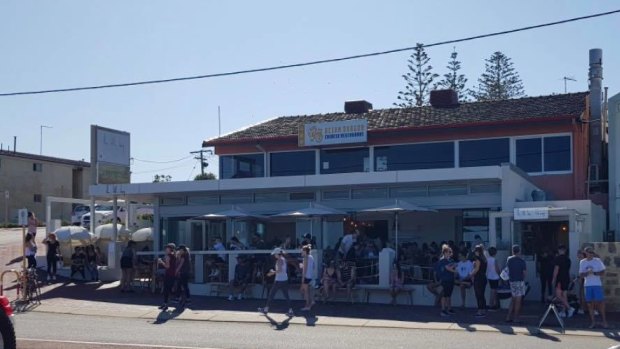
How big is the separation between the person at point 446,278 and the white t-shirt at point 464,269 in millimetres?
817

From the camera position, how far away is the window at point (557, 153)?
28.1 m

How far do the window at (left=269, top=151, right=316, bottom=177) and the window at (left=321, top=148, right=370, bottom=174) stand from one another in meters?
0.58

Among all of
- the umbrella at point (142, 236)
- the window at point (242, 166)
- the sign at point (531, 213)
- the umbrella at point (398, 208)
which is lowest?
the umbrella at point (142, 236)

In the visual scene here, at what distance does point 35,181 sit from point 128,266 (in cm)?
3313

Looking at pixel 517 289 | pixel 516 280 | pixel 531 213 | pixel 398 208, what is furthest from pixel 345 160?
pixel 517 289

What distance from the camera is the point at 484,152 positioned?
29219 mm

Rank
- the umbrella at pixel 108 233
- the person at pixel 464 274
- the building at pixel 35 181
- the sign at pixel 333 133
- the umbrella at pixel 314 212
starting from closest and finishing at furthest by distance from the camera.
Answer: the person at pixel 464 274 < the umbrella at pixel 314 212 < the umbrella at pixel 108 233 < the sign at pixel 333 133 < the building at pixel 35 181

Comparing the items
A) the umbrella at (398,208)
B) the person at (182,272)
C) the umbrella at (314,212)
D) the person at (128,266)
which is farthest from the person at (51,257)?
the umbrella at (398,208)

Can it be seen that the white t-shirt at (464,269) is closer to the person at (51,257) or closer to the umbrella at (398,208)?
the umbrella at (398,208)

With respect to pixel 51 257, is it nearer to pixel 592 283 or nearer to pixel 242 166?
pixel 242 166

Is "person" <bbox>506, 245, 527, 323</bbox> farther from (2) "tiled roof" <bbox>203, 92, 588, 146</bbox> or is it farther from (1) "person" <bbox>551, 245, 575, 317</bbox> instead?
(2) "tiled roof" <bbox>203, 92, 588, 146</bbox>

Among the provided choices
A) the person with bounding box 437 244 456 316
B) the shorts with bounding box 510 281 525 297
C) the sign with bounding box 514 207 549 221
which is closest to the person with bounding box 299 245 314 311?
the person with bounding box 437 244 456 316

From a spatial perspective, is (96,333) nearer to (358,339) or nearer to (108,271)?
(358,339)

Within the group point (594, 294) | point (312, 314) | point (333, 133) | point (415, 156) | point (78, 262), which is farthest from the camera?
point (333, 133)
